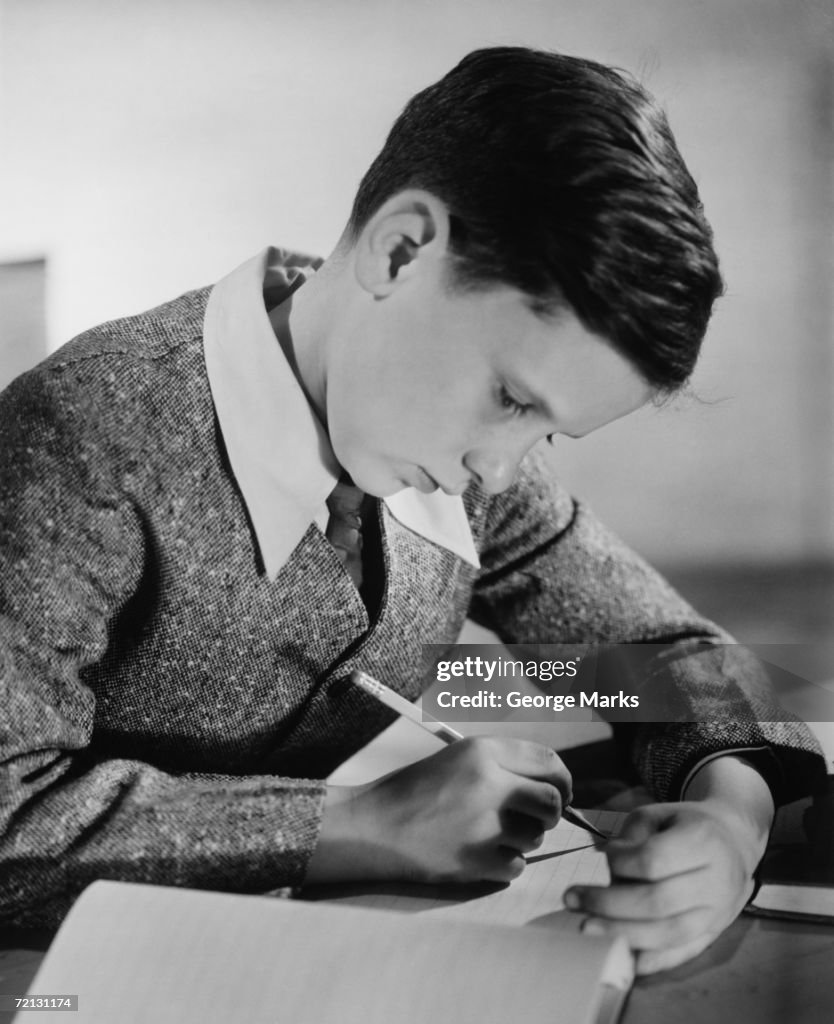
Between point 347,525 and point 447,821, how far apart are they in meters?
0.19

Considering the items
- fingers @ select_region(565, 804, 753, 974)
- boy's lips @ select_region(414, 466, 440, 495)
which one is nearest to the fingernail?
fingers @ select_region(565, 804, 753, 974)

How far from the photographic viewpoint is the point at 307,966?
39 centimetres

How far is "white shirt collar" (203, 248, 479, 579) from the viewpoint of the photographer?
554 millimetres

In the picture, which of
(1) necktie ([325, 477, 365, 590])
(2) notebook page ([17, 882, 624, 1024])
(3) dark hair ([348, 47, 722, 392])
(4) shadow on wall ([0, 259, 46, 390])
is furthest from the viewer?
(4) shadow on wall ([0, 259, 46, 390])

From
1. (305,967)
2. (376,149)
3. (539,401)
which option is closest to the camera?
(305,967)

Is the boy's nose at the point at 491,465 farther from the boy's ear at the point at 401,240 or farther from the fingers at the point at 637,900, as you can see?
the fingers at the point at 637,900

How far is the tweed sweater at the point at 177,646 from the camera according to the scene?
0.49 metres

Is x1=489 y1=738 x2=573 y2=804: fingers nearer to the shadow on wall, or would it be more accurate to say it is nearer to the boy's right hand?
the boy's right hand

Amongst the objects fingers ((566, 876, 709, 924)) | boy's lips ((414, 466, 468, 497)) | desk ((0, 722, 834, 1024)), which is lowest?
desk ((0, 722, 834, 1024))

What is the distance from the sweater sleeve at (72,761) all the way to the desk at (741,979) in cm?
4

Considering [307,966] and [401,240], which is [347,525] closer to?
[401,240]

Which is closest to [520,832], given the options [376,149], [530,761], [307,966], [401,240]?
[530,761]

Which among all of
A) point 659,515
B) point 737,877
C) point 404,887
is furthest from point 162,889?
point 659,515

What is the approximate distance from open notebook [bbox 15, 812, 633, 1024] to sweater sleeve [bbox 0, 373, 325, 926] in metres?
0.07
